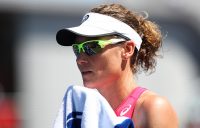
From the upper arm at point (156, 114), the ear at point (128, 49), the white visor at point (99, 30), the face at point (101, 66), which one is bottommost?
the upper arm at point (156, 114)

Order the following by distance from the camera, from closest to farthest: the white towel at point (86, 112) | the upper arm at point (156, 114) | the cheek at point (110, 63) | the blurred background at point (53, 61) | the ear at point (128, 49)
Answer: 1. the white towel at point (86, 112)
2. the upper arm at point (156, 114)
3. the cheek at point (110, 63)
4. the ear at point (128, 49)
5. the blurred background at point (53, 61)

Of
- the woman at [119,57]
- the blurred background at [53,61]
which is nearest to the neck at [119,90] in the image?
the woman at [119,57]

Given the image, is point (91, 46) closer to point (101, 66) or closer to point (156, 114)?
point (101, 66)

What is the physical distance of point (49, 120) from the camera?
11.6 metres

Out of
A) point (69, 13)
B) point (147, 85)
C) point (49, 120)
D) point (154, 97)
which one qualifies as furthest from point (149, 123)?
point (69, 13)

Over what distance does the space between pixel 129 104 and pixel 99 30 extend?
1.19ft

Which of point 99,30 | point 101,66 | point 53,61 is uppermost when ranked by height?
point 99,30

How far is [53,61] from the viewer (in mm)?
12570

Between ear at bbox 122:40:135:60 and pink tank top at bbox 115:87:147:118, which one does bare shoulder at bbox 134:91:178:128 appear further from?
ear at bbox 122:40:135:60

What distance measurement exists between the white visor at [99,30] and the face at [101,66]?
0.17ft

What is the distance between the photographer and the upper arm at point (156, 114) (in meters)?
3.61

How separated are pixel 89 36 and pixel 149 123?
1.59ft

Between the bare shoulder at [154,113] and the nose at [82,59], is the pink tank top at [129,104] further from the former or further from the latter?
the nose at [82,59]

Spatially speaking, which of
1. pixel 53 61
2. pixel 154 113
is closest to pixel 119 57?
pixel 154 113
